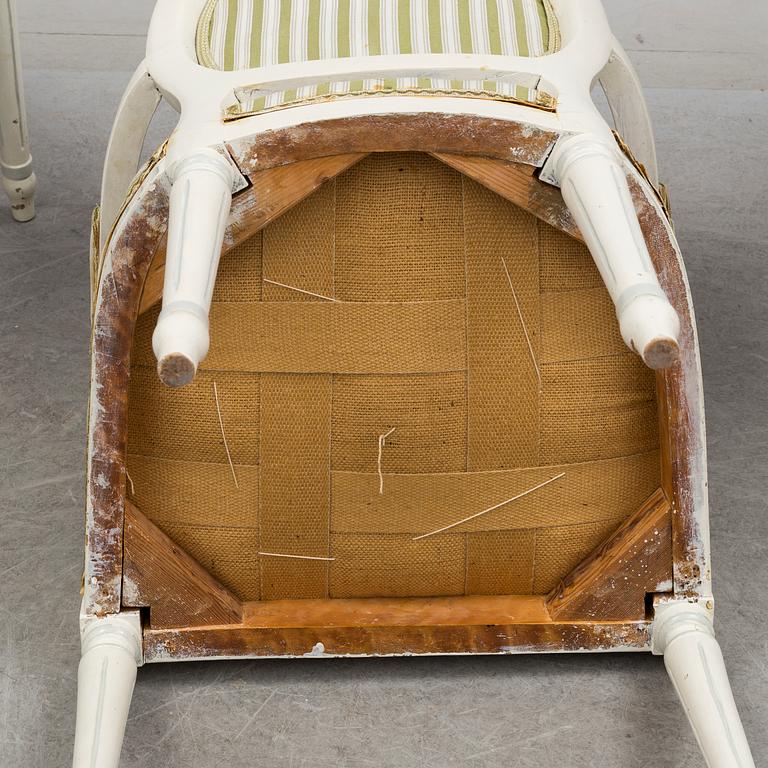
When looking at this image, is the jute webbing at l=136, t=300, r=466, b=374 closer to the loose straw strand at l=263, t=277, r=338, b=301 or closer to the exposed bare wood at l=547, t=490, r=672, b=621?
the loose straw strand at l=263, t=277, r=338, b=301

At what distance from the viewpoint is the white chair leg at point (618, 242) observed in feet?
2.52

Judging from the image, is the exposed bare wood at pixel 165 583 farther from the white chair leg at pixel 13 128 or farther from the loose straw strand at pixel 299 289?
the white chair leg at pixel 13 128

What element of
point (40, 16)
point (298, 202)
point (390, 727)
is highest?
point (40, 16)

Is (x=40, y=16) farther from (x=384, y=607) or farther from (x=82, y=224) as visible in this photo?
(x=384, y=607)

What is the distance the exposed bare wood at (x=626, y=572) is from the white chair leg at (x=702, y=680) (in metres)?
0.02

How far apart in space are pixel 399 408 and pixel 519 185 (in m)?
0.20

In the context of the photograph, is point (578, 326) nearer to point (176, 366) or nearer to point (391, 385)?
point (391, 385)

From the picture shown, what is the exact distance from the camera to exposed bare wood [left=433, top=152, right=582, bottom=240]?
95 centimetres

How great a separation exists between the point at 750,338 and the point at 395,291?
68 centimetres

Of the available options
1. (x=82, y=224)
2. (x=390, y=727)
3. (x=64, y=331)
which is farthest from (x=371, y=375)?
(x=82, y=224)

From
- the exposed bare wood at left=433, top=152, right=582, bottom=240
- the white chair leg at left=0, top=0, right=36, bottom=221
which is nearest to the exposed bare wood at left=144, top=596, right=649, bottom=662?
the exposed bare wood at left=433, top=152, right=582, bottom=240

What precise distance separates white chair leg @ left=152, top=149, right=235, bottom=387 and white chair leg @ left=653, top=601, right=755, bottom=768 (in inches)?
17.8

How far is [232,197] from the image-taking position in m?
0.95

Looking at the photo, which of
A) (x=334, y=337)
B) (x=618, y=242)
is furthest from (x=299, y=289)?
(x=618, y=242)
